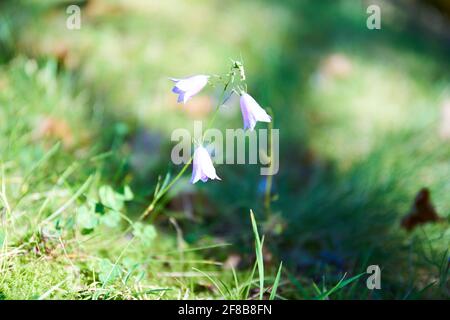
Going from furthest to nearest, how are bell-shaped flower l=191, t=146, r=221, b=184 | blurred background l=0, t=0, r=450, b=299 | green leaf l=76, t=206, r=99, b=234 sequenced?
blurred background l=0, t=0, r=450, b=299
green leaf l=76, t=206, r=99, b=234
bell-shaped flower l=191, t=146, r=221, b=184

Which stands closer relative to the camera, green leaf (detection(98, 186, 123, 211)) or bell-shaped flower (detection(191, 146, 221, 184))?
bell-shaped flower (detection(191, 146, 221, 184))

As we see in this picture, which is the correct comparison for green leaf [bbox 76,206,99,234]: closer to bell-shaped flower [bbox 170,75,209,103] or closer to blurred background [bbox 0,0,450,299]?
blurred background [bbox 0,0,450,299]

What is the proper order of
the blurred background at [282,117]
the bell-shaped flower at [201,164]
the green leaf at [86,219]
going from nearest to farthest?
the bell-shaped flower at [201,164] → the green leaf at [86,219] → the blurred background at [282,117]

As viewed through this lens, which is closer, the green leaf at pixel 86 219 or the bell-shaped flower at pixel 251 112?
the bell-shaped flower at pixel 251 112

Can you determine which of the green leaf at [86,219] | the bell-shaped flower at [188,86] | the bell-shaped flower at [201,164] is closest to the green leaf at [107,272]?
the green leaf at [86,219]

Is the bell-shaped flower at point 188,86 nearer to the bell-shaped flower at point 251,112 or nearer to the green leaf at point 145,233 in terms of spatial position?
the bell-shaped flower at point 251,112

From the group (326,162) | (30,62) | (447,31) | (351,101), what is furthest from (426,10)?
(30,62)

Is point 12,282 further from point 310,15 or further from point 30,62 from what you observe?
point 310,15

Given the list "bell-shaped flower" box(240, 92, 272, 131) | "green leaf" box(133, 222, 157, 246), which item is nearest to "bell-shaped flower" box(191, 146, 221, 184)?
"bell-shaped flower" box(240, 92, 272, 131)

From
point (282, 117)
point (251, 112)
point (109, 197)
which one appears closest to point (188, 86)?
point (251, 112)
